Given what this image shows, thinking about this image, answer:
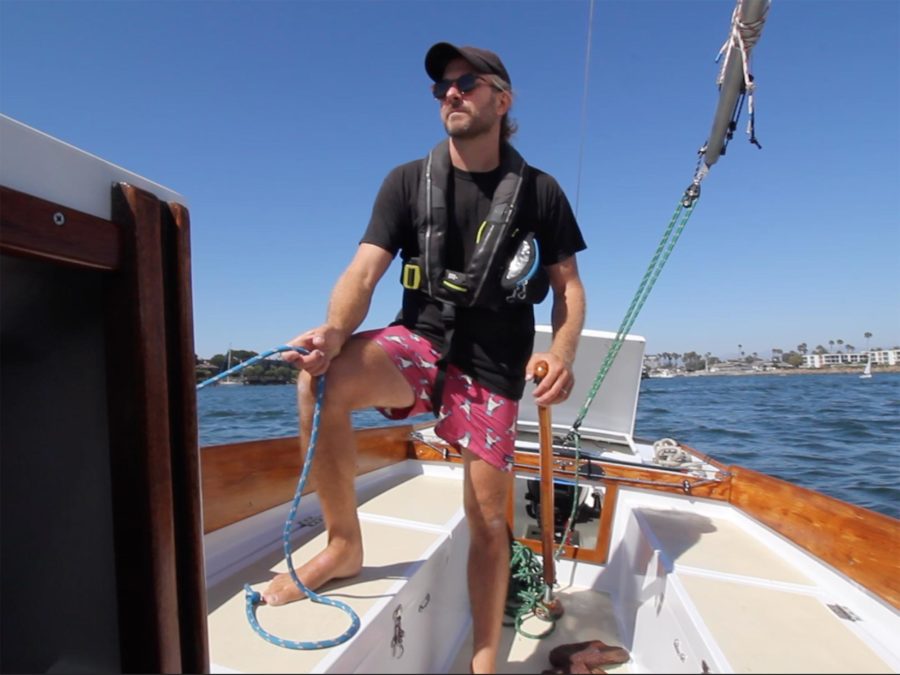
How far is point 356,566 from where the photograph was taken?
1.56 meters

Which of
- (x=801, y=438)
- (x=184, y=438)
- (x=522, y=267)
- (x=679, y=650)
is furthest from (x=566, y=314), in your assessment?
(x=801, y=438)

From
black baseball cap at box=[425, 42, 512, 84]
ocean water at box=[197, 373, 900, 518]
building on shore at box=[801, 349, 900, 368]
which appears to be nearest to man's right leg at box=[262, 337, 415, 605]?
black baseball cap at box=[425, 42, 512, 84]

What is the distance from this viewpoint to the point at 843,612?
5.08 ft

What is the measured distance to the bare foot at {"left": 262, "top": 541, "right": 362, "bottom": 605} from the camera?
4.65ft

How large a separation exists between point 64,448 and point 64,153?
56 centimetres

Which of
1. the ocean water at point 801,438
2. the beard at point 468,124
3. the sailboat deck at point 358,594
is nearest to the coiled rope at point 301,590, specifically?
the sailboat deck at point 358,594

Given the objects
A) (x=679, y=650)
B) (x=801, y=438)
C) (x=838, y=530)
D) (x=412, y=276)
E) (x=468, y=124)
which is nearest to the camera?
(x=679, y=650)

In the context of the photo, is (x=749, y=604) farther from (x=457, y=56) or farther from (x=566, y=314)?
(x=457, y=56)

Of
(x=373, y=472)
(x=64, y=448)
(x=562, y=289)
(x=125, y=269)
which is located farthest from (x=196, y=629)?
(x=373, y=472)

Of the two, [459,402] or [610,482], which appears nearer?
[459,402]

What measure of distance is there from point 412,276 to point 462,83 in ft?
1.90

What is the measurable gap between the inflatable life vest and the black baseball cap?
0.82 feet

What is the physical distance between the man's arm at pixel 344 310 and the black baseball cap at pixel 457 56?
0.55 metres

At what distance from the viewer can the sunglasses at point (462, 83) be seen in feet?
4.78
